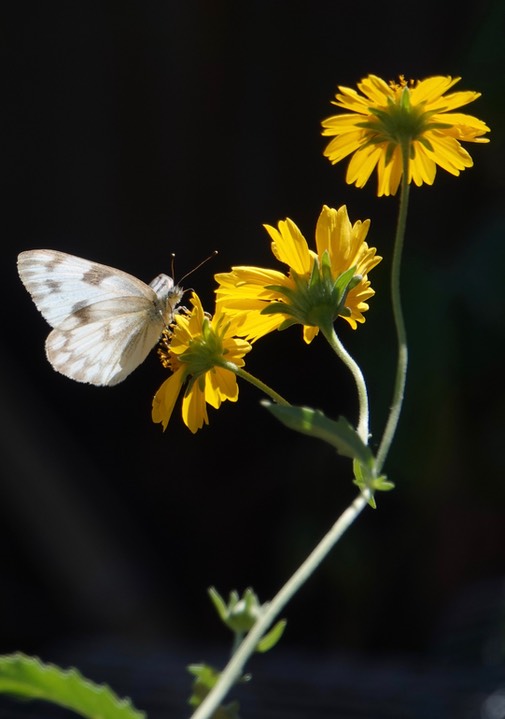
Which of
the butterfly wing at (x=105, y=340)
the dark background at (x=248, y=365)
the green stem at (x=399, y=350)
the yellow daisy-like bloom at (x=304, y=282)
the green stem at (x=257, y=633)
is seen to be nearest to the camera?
the green stem at (x=257, y=633)

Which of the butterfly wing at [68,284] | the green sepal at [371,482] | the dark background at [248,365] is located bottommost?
the green sepal at [371,482]

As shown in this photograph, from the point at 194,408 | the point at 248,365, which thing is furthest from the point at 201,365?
the point at 248,365

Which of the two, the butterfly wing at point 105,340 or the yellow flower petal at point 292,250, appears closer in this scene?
the yellow flower petal at point 292,250

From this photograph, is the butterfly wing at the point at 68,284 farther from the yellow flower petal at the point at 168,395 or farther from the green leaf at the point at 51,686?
the green leaf at the point at 51,686

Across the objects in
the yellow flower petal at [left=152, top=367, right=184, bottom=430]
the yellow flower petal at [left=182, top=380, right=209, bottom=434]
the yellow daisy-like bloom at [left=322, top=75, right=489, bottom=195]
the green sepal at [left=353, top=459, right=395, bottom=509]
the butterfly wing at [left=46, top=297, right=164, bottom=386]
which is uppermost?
the butterfly wing at [left=46, top=297, right=164, bottom=386]

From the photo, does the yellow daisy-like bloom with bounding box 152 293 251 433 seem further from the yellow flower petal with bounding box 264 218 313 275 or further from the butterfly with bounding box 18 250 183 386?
the butterfly with bounding box 18 250 183 386

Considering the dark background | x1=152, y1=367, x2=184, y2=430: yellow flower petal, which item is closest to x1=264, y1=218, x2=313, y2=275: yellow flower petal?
x1=152, y1=367, x2=184, y2=430: yellow flower petal

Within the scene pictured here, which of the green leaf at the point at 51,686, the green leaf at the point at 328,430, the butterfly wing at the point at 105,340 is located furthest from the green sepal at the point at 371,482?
the butterfly wing at the point at 105,340

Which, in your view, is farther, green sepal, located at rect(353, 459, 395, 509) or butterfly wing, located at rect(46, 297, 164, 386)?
butterfly wing, located at rect(46, 297, 164, 386)
